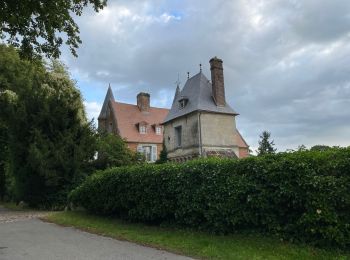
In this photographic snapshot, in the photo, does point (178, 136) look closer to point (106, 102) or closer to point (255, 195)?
point (106, 102)

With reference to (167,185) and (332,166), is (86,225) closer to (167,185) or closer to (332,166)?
(167,185)

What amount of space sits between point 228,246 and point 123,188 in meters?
5.84

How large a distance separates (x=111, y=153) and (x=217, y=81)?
52.5ft

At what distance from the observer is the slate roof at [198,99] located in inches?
1538

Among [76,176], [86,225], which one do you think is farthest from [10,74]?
[86,225]

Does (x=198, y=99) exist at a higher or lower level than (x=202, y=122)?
higher

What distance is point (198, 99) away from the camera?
39.4m

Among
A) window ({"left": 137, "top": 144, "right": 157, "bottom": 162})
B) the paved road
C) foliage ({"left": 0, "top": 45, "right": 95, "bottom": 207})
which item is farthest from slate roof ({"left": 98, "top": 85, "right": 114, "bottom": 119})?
the paved road

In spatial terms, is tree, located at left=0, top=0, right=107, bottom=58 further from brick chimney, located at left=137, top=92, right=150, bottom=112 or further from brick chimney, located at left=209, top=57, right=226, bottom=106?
brick chimney, located at left=137, top=92, right=150, bottom=112

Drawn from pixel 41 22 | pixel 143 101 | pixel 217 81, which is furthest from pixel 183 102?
pixel 41 22

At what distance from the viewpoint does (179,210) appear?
12.2 metres

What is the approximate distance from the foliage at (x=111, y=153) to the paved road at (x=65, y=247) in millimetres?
11748

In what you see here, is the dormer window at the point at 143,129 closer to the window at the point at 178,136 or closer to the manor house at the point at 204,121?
the manor house at the point at 204,121

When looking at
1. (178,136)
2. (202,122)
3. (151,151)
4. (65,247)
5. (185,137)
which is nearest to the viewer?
(65,247)
